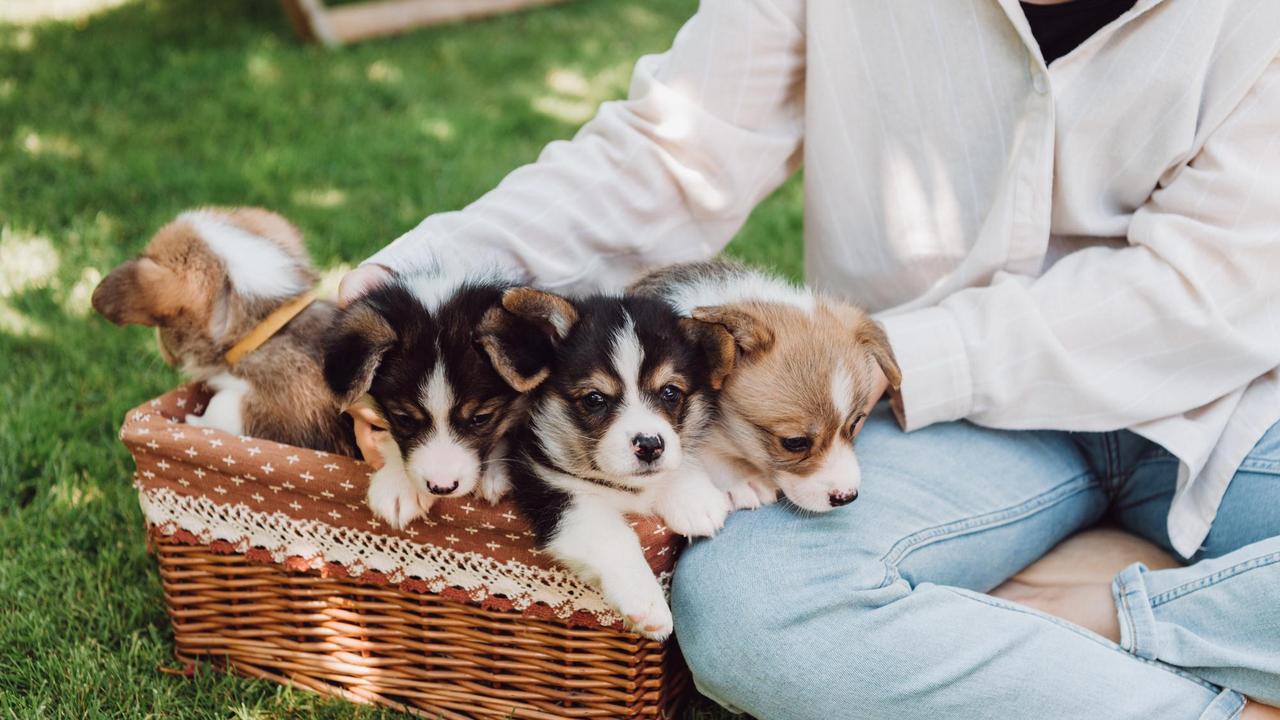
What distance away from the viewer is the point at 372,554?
2.44 m

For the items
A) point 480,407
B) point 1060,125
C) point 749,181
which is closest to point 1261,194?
point 1060,125

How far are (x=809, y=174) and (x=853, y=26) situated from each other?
15.8 inches

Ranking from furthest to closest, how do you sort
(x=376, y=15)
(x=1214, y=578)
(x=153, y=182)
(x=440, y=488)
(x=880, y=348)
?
(x=376, y=15), (x=153, y=182), (x=880, y=348), (x=1214, y=578), (x=440, y=488)

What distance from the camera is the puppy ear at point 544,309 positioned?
2254 mm

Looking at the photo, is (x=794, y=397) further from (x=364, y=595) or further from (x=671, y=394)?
(x=364, y=595)

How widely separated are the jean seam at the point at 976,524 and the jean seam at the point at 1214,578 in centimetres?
33

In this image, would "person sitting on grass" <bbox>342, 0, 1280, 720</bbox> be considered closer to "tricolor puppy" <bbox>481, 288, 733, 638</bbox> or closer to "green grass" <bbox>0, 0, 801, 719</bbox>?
"tricolor puppy" <bbox>481, 288, 733, 638</bbox>

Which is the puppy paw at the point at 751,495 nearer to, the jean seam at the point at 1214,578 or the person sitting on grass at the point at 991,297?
the person sitting on grass at the point at 991,297

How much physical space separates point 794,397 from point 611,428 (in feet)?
1.39

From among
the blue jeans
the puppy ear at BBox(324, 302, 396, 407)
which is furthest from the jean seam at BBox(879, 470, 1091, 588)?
the puppy ear at BBox(324, 302, 396, 407)

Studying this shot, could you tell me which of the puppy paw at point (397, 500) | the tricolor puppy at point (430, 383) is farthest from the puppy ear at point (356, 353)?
the puppy paw at point (397, 500)

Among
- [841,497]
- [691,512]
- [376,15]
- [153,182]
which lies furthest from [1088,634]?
[376,15]

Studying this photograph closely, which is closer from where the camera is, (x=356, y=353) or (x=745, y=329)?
(x=356, y=353)

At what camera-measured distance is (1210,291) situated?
2514 mm
